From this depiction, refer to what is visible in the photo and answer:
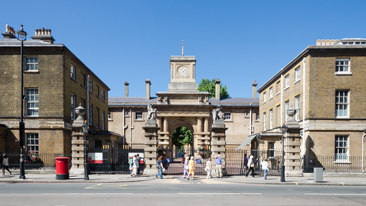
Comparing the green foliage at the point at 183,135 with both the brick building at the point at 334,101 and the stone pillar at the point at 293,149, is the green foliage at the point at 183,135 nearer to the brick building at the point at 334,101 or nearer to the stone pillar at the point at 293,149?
the brick building at the point at 334,101

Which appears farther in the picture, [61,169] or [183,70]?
[183,70]

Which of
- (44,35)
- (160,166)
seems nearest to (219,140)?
(160,166)

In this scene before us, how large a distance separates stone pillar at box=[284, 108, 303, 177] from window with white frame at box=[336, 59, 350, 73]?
6.90 m

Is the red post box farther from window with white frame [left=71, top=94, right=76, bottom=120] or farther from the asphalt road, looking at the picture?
window with white frame [left=71, top=94, right=76, bottom=120]

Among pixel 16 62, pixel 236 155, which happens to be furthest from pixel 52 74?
pixel 236 155

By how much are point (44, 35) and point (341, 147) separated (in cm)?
2758

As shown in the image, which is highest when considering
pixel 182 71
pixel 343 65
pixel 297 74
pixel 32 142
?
pixel 182 71

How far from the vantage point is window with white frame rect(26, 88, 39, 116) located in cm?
2556

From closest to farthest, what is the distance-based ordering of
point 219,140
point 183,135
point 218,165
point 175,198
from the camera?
point 175,198 → point 218,165 → point 219,140 → point 183,135

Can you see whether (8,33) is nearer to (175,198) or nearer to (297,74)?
(175,198)

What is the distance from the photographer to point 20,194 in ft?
43.5

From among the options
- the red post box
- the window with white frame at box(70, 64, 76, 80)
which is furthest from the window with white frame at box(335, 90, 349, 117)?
the window with white frame at box(70, 64, 76, 80)

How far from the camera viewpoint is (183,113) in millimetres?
48219

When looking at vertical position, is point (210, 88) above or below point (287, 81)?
above
